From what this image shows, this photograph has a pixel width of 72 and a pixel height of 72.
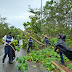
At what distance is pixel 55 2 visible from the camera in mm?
20156

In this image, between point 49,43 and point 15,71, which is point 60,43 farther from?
point 49,43

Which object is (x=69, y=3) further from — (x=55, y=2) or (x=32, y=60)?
(x=32, y=60)

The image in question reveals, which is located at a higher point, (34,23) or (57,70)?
(34,23)

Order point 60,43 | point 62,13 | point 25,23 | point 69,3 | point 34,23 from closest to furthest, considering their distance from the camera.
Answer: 1. point 60,43
2. point 25,23
3. point 34,23
4. point 69,3
5. point 62,13

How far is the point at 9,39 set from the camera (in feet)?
18.3

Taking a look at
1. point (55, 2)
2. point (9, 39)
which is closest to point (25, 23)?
point (9, 39)

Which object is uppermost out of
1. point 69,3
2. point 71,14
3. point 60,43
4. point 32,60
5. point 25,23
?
point 69,3

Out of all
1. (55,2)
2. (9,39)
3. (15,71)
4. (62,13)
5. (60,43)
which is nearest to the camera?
(15,71)

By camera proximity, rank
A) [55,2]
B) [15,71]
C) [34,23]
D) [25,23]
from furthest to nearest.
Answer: [55,2], [34,23], [25,23], [15,71]

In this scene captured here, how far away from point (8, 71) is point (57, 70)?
2375mm

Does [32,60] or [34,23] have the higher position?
[34,23]

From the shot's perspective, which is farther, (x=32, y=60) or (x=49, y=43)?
(x=49, y=43)

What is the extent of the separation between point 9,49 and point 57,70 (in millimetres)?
2995

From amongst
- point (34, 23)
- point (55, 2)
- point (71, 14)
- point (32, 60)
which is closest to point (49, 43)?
point (34, 23)
